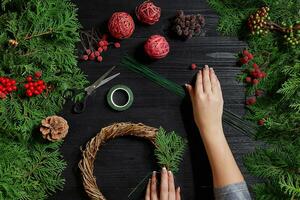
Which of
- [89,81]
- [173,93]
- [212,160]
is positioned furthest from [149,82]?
[212,160]

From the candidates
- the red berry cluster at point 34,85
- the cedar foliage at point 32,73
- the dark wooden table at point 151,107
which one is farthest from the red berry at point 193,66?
the red berry cluster at point 34,85

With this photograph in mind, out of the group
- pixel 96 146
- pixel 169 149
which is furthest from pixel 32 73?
pixel 169 149

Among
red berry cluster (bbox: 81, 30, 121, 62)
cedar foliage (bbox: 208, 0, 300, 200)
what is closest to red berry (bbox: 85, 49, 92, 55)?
red berry cluster (bbox: 81, 30, 121, 62)

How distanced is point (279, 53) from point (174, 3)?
0.35 meters

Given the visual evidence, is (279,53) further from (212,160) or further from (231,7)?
(212,160)

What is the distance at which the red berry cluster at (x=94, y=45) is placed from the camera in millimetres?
1376

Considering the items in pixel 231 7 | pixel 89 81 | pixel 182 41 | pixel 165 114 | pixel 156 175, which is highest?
pixel 231 7

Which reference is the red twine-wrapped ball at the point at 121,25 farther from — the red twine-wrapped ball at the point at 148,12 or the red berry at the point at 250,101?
the red berry at the point at 250,101

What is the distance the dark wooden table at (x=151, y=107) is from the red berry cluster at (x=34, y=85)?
4.9 inches

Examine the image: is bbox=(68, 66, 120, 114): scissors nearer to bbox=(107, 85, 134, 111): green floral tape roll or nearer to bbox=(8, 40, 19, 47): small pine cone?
bbox=(107, 85, 134, 111): green floral tape roll

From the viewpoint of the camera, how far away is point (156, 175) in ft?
4.53

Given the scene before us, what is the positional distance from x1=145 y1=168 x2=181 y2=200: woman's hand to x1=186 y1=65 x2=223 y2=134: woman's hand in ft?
0.54

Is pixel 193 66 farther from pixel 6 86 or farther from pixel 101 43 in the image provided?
pixel 6 86

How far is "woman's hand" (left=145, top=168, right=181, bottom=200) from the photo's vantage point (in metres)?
1.34
